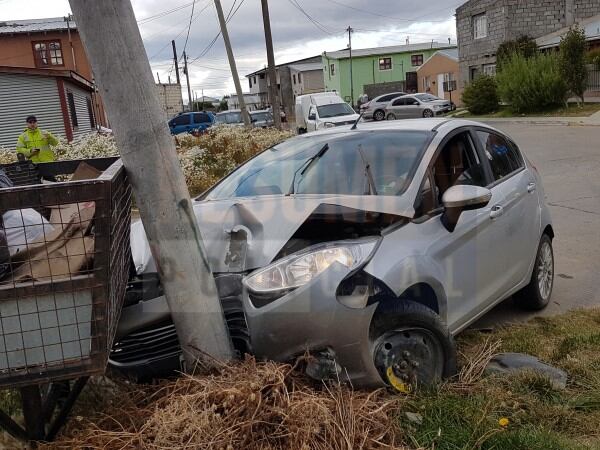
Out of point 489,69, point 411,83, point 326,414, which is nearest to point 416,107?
point 489,69

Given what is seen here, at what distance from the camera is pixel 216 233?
11.3 ft

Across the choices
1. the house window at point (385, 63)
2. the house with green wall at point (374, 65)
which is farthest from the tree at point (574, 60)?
the house window at point (385, 63)

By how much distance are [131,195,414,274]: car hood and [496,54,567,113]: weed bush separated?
94.3 ft

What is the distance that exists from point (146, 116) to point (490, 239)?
2.52 meters

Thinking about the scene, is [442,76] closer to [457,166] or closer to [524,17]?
[524,17]

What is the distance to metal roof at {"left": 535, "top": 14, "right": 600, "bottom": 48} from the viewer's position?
3469 centimetres

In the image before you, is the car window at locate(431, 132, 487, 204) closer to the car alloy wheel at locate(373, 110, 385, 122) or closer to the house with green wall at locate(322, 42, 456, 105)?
the car alloy wheel at locate(373, 110, 385, 122)

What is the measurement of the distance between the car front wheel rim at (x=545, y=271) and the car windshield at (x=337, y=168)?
1.69 metres

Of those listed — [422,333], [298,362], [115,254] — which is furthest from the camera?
[422,333]

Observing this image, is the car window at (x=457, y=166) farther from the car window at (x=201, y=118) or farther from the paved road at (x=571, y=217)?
the car window at (x=201, y=118)

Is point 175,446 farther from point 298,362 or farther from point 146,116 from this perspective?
point 146,116

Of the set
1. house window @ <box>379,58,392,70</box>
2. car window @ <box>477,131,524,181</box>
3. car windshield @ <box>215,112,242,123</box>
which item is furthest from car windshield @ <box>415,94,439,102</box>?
car window @ <box>477,131,524,181</box>

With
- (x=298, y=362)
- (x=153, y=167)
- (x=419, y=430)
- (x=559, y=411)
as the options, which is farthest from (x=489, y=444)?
(x=153, y=167)

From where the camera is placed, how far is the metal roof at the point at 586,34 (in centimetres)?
3469
